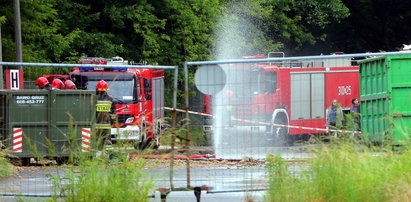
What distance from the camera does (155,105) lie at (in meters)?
21.0

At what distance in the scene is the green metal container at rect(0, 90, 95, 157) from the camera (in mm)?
14266

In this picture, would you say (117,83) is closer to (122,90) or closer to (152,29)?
(122,90)

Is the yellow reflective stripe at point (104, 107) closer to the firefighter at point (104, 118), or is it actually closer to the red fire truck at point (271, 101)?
the firefighter at point (104, 118)

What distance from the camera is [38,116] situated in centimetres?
→ 1600

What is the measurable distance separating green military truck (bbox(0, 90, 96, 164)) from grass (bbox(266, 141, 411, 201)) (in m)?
4.98

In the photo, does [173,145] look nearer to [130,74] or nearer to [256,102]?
[256,102]

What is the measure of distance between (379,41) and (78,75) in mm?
36462

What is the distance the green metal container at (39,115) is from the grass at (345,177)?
5024 millimetres

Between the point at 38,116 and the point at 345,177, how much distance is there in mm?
8170

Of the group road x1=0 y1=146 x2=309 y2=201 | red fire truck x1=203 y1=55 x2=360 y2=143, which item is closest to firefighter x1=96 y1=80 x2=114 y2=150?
road x1=0 y1=146 x2=309 y2=201

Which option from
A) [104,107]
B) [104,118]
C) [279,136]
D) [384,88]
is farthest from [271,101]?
[384,88]

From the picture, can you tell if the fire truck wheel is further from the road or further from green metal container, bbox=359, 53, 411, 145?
green metal container, bbox=359, 53, 411, 145

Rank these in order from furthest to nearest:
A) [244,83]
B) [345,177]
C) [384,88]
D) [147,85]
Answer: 1. [147,85]
2. [384,88]
3. [244,83]
4. [345,177]

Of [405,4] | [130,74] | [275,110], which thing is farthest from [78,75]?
[405,4]
